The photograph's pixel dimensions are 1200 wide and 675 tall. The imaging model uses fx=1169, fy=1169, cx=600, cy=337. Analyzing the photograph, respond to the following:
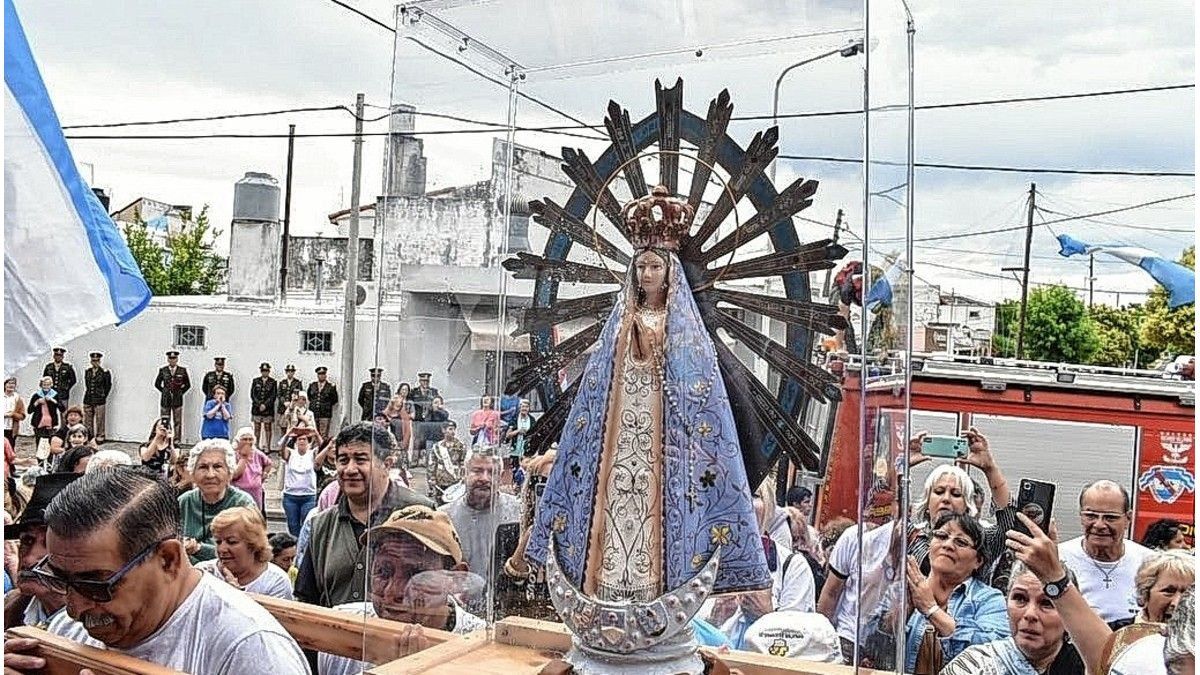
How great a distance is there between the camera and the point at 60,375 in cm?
1145

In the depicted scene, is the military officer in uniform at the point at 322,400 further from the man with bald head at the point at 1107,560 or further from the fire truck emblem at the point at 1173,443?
the man with bald head at the point at 1107,560

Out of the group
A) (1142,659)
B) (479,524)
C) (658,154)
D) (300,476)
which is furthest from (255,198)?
(1142,659)

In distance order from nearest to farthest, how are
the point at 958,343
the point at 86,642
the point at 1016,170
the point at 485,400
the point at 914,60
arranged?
the point at 86,642 < the point at 914,60 < the point at 485,400 < the point at 1016,170 < the point at 958,343

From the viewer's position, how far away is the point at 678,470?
2090 mm

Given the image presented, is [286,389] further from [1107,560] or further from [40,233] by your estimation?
[1107,560]

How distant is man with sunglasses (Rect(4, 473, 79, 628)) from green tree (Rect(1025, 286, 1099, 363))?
14598mm

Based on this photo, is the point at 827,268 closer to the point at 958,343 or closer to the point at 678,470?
the point at 678,470

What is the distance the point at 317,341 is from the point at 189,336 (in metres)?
1.66

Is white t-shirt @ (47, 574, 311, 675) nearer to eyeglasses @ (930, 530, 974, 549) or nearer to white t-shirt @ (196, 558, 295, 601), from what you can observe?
white t-shirt @ (196, 558, 295, 601)

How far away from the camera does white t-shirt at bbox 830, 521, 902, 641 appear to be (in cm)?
208

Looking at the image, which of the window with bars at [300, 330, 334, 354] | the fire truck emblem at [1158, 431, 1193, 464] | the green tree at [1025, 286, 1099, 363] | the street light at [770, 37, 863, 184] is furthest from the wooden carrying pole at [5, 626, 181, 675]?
the green tree at [1025, 286, 1099, 363]

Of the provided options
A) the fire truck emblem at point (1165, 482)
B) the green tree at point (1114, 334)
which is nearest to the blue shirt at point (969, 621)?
the fire truck emblem at point (1165, 482)

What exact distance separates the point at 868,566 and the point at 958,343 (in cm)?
502

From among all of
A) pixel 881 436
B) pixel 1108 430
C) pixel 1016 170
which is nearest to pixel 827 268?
pixel 881 436
